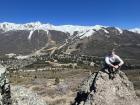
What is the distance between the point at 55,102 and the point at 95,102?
24514mm

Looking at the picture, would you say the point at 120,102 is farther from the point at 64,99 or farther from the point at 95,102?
the point at 64,99

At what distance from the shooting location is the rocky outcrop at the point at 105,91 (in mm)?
21016

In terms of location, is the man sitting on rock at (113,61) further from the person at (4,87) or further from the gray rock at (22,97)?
the person at (4,87)

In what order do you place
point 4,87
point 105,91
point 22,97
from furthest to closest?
point 105,91, point 22,97, point 4,87

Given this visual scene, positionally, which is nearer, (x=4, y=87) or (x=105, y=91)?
(x=4, y=87)

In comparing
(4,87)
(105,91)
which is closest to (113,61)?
(105,91)

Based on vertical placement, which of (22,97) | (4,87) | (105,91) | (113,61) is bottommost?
(22,97)

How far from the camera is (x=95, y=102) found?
20766mm

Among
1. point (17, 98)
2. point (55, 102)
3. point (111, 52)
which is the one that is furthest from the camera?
point (55, 102)

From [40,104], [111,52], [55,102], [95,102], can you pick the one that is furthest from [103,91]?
[55,102]

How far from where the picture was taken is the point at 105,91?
2116 centimetres

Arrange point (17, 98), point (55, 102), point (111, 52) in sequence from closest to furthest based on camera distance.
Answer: point (17, 98)
point (111, 52)
point (55, 102)

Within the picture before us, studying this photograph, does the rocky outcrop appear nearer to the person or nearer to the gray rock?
the gray rock

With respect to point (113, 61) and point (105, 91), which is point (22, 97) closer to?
point (105, 91)
